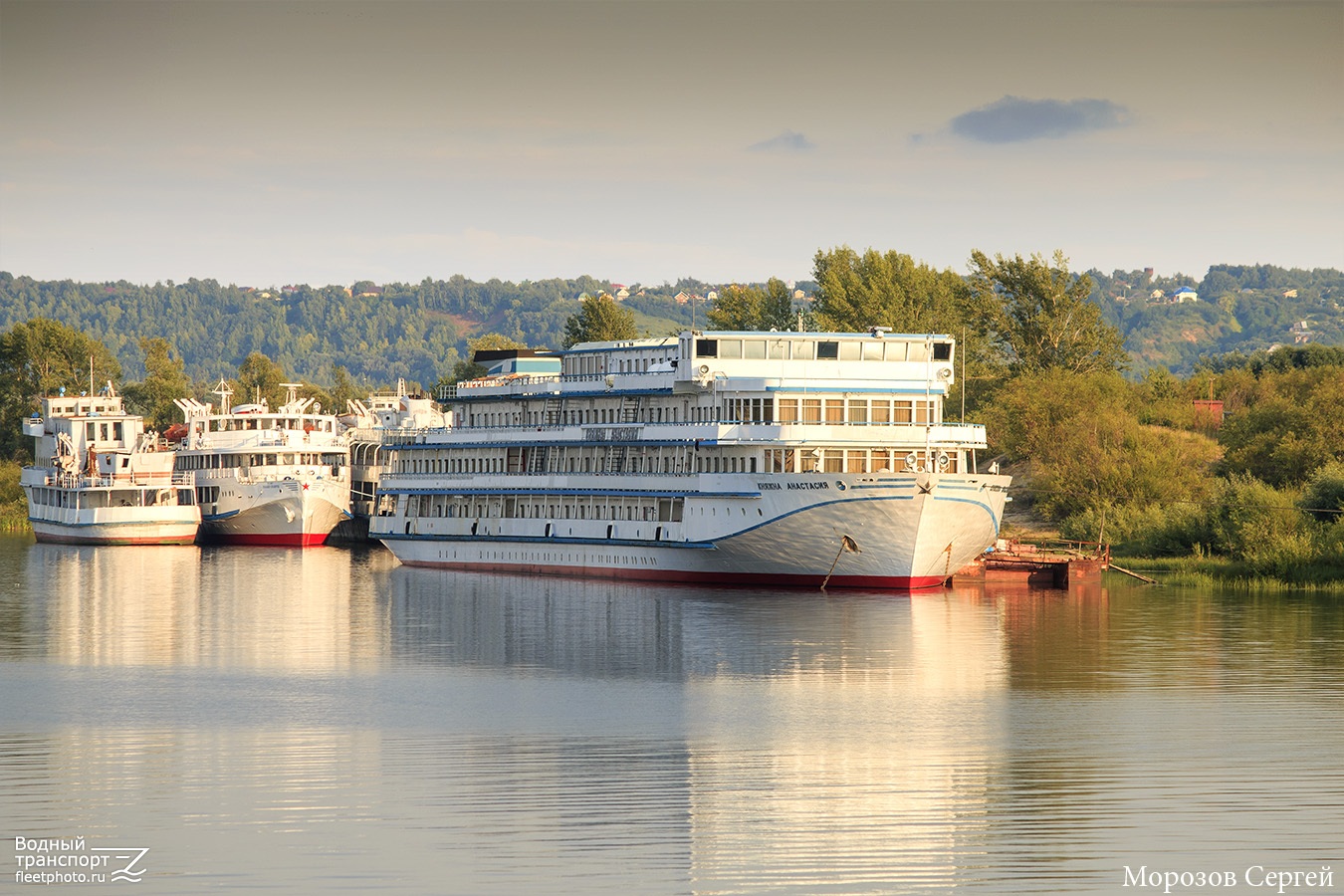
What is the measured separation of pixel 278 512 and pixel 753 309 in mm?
38959

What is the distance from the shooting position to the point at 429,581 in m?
85.2

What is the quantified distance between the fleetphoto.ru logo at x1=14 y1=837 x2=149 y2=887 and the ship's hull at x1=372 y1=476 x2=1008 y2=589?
42.4m

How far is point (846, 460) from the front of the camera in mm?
73625

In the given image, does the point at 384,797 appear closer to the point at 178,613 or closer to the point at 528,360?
the point at 178,613

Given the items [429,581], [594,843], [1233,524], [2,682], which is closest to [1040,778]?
[594,843]

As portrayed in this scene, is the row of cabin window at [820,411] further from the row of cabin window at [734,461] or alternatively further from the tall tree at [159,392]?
the tall tree at [159,392]

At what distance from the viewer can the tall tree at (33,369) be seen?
533 ft

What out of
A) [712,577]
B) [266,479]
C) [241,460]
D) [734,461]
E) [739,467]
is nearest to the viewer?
[739,467]

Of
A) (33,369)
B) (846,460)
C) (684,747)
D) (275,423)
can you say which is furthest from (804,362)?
(33,369)

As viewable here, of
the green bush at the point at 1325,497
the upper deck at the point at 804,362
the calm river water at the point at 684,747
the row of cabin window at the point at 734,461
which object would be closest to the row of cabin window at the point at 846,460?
the row of cabin window at the point at 734,461

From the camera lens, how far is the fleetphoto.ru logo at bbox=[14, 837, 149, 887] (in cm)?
2894

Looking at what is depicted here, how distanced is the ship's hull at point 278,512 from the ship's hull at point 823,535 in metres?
39.8

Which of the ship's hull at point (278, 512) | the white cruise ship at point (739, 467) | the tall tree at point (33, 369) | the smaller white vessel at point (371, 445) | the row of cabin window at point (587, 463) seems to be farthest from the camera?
the tall tree at point (33, 369)

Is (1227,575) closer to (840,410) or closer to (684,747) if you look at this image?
(840,410)
